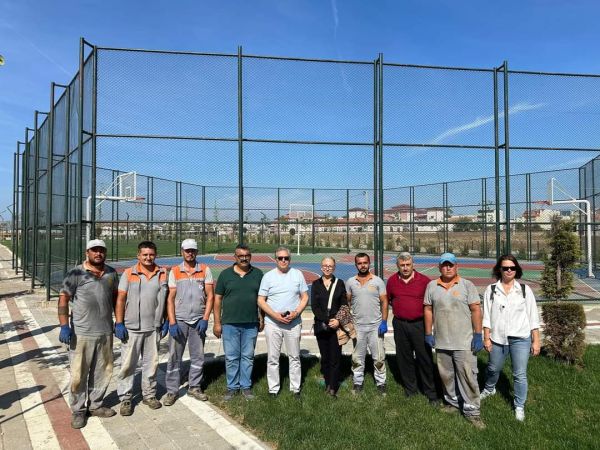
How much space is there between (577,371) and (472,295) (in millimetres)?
2423

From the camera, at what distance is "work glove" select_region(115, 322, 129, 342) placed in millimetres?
4348

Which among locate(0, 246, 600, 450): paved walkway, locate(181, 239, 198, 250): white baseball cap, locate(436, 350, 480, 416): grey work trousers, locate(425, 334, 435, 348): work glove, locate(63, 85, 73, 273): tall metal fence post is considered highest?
locate(63, 85, 73, 273): tall metal fence post

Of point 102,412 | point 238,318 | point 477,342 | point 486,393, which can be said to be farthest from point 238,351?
point 486,393

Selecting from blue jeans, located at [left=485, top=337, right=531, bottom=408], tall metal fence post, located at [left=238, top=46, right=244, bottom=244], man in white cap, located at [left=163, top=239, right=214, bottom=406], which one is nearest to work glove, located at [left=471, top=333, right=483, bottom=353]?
blue jeans, located at [left=485, top=337, right=531, bottom=408]

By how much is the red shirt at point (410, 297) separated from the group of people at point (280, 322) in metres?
0.01

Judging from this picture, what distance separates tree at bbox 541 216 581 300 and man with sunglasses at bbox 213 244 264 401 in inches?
166

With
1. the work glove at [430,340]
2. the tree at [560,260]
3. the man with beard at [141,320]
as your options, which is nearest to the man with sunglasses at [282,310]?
the man with beard at [141,320]

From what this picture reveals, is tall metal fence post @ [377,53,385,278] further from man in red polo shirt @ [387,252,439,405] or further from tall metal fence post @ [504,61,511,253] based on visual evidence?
man in red polo shirt @ [387,252,439,405]

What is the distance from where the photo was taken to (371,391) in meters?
5.00

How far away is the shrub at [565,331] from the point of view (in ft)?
18.8

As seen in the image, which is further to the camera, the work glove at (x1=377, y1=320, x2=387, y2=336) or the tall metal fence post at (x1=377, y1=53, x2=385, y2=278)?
the tall metal fence post at (x1=377, y1=53, x2=385, y2=278)

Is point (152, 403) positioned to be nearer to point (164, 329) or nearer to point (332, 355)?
point (164, 329)

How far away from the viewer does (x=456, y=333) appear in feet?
14.1

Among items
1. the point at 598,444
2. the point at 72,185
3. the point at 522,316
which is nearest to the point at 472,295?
the point at 522,316
